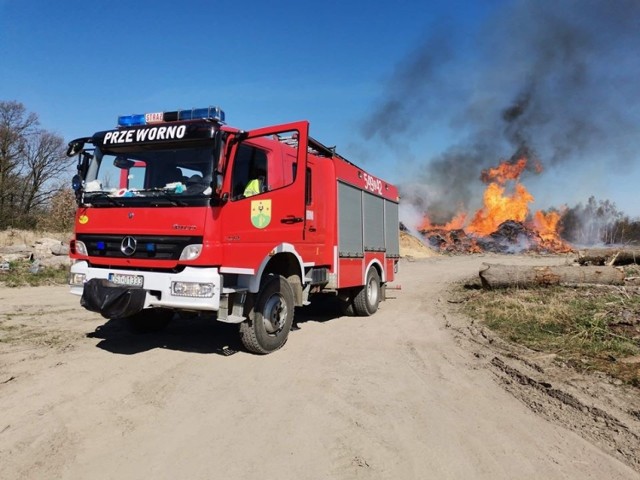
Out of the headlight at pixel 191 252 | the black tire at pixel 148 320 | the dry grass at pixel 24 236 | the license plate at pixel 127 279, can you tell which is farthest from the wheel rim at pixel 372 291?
the dry grass at pixel 24 236

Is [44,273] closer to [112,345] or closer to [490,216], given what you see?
[112,345]

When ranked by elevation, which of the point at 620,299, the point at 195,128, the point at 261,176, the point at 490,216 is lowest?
the point at 620,299

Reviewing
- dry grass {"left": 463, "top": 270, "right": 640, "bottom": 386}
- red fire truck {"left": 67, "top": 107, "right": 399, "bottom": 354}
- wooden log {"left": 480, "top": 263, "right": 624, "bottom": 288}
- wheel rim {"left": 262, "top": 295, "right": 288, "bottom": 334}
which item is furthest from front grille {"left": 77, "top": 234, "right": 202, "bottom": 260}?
wooden log {"left": 480, "top": 263, "right": 624, "bottom": 288}

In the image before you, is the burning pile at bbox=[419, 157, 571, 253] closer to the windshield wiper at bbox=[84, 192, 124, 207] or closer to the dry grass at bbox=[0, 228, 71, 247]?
the dry grass at bbox=[0, 228, 71, 247]

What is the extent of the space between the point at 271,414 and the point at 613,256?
1678 centimetres

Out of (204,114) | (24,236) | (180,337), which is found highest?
(204,114)

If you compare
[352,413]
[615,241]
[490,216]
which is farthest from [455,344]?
[615,241]

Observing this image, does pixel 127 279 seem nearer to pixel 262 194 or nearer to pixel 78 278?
pixel 78 278

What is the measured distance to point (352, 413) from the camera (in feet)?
13.7

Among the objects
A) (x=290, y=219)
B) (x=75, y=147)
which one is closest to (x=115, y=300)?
(x=75, y=147)

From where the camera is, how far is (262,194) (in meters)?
6.21

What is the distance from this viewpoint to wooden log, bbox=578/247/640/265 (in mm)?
16594

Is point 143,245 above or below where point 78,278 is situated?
above

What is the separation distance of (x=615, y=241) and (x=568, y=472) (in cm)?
7569
